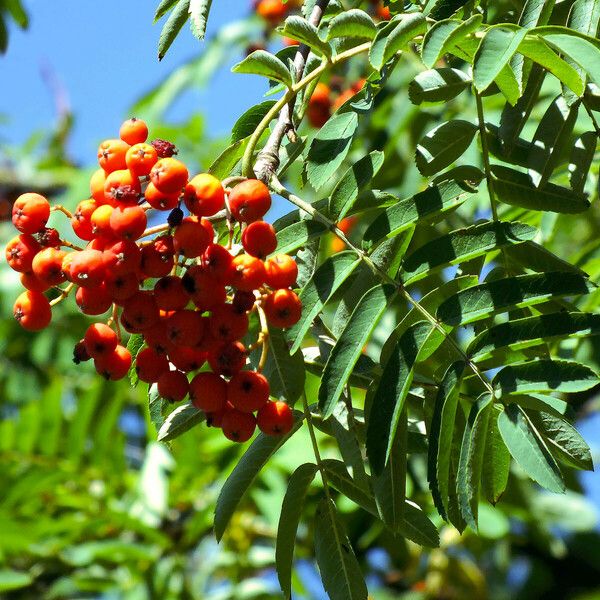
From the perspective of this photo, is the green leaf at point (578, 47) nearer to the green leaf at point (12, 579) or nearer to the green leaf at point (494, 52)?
the green leaf at point (494, 52)

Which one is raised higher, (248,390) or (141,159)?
(141,159)

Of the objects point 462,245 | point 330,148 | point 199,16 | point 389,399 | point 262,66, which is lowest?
point 389,399

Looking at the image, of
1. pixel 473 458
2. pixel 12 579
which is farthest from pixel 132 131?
pixel 12 579

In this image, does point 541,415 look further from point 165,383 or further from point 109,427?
point 109,427

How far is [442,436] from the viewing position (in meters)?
1.57

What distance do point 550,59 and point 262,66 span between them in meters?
0.47

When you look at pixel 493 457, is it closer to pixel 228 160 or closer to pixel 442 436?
pixel 442 436

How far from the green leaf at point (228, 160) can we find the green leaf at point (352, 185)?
191mm

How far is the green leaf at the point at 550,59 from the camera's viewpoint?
1565 millimetres

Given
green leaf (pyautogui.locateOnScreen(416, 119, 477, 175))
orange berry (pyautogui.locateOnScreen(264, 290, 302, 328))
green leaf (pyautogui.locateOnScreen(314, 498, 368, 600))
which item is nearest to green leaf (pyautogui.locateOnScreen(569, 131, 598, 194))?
green leaf (pyautogui.locateOnScreen(416, 119, 477, 175))

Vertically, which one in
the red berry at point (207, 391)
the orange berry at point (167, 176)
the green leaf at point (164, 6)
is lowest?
the red berry at point (207, 391)

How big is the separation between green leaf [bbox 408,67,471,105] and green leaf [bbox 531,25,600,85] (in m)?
0.29

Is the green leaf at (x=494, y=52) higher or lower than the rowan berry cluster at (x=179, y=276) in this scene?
higher

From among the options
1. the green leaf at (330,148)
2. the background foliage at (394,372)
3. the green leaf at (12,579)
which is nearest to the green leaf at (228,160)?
the background foliage at (394,372)
